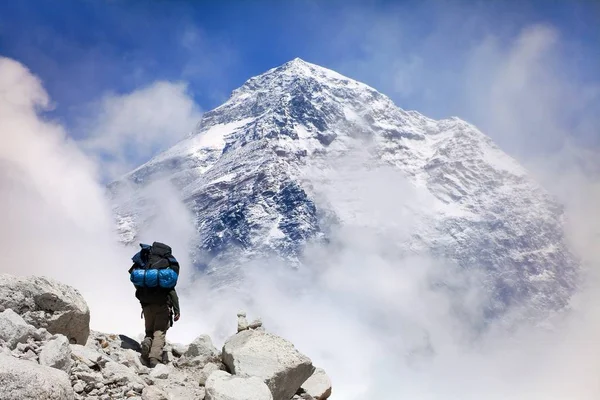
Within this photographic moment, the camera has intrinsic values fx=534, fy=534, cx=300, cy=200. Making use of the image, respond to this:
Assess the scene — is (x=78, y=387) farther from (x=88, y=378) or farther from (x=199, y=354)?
(x=199, y=354)

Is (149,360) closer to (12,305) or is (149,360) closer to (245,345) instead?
(245,345)

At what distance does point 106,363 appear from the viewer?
8.78m

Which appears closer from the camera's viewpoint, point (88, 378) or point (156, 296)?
point (88, 378)

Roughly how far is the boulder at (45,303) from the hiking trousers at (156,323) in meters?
1.98

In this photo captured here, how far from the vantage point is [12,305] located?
9.05 m

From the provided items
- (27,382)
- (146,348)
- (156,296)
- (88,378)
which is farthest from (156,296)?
(27,382)

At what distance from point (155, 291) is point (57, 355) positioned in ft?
13.8

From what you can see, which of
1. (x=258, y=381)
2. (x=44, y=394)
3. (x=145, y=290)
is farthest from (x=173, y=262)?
(x=44, y=394)

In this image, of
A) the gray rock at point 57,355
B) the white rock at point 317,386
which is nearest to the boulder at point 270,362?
the white rock at point 317,386

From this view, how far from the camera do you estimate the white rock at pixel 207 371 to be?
35.9 feet

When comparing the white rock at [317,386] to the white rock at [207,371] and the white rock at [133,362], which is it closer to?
the white rock at [207,371]

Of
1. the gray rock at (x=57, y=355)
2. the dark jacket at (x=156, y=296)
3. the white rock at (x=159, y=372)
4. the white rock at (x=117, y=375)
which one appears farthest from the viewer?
the dark jacket at (x=156, y=296)

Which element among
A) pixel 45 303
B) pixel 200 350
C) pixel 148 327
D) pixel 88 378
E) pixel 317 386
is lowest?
pixel 88 378

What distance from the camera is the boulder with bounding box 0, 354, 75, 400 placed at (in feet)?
19.0
